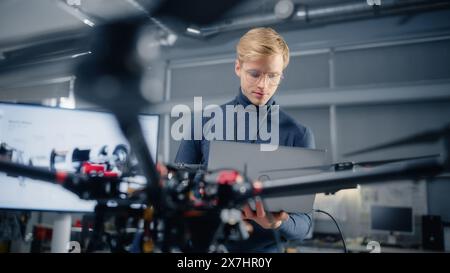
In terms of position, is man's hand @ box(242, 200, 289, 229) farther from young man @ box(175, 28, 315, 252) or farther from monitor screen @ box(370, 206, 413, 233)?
monitor screen @ box(370, 206, 413, 233)

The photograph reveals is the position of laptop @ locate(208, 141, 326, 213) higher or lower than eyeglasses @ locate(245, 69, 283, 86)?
lower

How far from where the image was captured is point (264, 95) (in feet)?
2.90

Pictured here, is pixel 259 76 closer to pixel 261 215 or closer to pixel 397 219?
pixel 261 215

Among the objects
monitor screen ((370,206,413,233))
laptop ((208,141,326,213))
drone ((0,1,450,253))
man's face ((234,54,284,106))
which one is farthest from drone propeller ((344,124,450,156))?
drone ((0,1,450,253))

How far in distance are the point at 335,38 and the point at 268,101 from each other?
7.39 ft

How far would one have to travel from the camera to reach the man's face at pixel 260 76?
2.70 ft

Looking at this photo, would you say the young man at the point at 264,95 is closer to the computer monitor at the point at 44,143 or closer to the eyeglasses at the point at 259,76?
the eyeglasses at the point at 259,76

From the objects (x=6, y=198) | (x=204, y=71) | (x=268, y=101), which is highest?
(x=204, y=71)

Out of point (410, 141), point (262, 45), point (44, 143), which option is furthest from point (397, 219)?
point (44, 143)

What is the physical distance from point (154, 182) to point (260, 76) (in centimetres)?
58

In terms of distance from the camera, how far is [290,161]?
582 millimetres

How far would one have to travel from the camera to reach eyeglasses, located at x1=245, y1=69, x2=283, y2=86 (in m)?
0.85

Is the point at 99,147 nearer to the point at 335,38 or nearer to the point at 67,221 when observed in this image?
the point at 67,221
